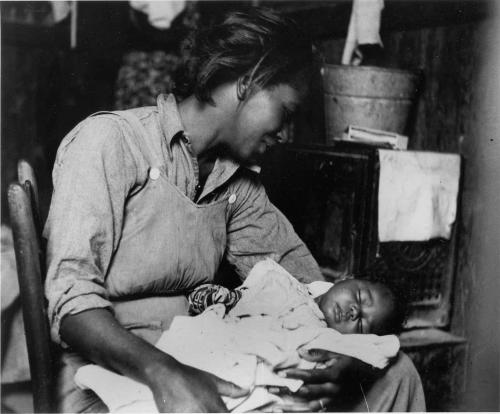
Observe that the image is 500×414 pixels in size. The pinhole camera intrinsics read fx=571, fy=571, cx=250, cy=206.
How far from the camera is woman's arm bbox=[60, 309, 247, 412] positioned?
1.04 meters

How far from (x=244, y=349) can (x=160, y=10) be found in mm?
2128

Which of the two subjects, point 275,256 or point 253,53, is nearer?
point 253,53

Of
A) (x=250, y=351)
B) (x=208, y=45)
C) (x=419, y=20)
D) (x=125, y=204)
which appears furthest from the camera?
(x=419, y=20)

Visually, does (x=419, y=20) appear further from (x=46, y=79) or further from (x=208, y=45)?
(x=46, y=79)

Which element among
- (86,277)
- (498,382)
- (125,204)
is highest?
(125,204)

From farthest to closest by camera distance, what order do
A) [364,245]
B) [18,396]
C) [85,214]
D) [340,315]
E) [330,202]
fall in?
[330,202] < [364,245] < [18,396] < [340,315] < [85,214]

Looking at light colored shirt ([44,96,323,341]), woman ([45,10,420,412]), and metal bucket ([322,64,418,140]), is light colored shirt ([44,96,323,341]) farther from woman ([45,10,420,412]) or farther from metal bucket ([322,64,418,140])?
metal bucket ([322,64,418,140])

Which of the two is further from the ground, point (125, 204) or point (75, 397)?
point (125, 204)

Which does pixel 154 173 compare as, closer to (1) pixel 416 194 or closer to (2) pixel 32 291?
(2) pixel 32 291

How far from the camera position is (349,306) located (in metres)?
1.57

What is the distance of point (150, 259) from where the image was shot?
1.34 meters

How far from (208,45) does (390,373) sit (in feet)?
3.13

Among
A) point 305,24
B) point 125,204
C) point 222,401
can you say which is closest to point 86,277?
point 125,204

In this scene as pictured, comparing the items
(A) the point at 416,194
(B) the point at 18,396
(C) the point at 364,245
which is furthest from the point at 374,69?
(B) the point at 18,396
